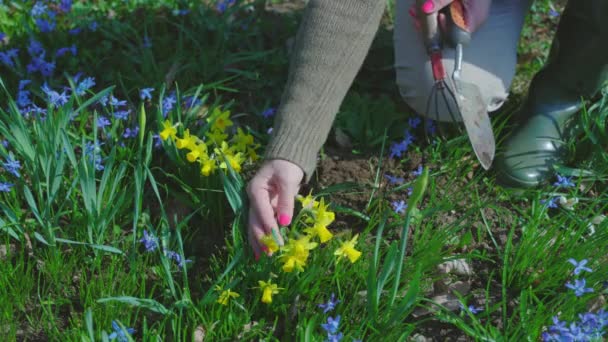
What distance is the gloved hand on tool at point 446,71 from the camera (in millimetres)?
1771

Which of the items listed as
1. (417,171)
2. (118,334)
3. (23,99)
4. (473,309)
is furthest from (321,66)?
(23,99)

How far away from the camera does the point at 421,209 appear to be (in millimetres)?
2062

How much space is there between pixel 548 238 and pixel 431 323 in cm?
40

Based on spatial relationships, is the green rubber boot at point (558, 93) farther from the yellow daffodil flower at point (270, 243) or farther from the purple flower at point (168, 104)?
the purple flower at point (168, 104)

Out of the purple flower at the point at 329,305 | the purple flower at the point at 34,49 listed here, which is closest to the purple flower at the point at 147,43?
the purple flower at the point at 34,49

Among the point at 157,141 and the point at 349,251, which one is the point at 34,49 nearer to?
the point at 157,141

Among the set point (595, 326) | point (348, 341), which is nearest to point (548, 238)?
point (595, 326)

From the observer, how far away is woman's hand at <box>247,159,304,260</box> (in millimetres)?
1646

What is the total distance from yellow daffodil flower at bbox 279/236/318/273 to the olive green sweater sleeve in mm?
259

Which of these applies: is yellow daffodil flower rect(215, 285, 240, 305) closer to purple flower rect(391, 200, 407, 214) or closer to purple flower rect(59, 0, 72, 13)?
purple flower rect(391, 200, 407, 214)

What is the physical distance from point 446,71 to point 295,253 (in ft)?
3.11

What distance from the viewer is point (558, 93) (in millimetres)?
2320

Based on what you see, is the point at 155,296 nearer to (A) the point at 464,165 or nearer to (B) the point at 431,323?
(B) the point at 431,323

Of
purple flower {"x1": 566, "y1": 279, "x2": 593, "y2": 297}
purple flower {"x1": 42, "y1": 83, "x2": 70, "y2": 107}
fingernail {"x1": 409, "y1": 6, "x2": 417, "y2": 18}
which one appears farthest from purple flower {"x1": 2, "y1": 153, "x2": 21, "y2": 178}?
purple flower {"x1": 566, "y1": 279, "x2": 593, "y2": 297}
